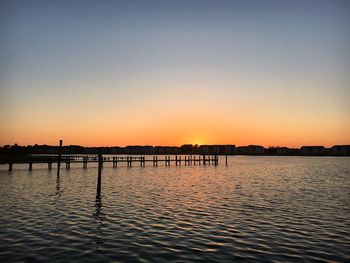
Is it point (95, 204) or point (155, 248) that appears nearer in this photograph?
point (155, 248)

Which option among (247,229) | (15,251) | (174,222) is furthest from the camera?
(174,222)

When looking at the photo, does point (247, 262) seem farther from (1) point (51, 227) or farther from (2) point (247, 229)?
(1) point (51, 227)

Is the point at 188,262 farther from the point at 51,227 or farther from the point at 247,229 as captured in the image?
the point at 51,227

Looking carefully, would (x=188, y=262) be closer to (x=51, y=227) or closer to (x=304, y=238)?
(x=304, y=238)

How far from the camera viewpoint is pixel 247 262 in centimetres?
1005

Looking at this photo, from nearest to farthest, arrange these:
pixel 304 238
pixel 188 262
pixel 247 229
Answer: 1. pixel 188 262
2. pixel 304 238
3. pixel 247 229

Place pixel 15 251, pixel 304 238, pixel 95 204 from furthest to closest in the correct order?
pixel 95 204 < pixel 304 238 < pixel 15 251

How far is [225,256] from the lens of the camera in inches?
418

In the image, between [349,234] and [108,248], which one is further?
[349,234]

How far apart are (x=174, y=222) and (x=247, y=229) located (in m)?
3.83

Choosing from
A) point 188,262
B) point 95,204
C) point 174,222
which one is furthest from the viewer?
point 95,204

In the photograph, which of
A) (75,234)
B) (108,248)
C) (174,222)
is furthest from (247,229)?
(75,234)

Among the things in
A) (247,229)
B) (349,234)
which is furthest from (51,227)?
(349,234)

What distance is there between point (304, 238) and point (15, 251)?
38.0 ft
